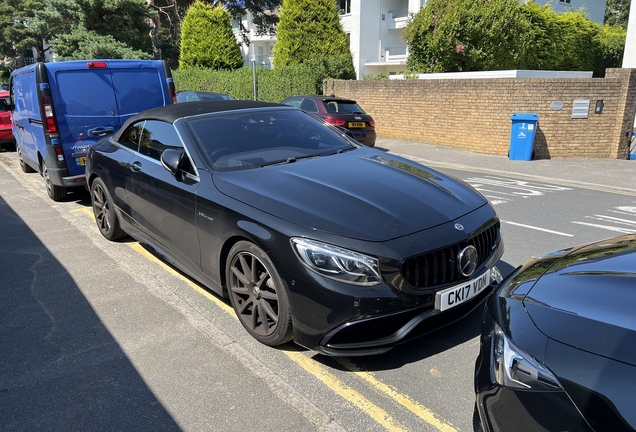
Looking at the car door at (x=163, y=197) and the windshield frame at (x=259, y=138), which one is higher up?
the windshield frame at (x=259, y=138)

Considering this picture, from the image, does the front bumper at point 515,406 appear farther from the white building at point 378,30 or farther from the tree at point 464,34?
the white building at point 378,30

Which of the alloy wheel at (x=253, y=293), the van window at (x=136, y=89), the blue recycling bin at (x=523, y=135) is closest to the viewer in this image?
the alloy wheel at (x=253, y=293)

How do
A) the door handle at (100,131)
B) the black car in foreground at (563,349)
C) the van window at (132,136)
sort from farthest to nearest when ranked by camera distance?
the door handle at (100,131) < the van window at (132,136) < the black car in foreground at (563,349)

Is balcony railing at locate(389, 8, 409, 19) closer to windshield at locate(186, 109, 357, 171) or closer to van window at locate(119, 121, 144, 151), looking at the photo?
van window at locate(119, 121, 144, 151)

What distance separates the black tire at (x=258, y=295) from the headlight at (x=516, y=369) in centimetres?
139

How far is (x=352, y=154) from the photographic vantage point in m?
4.47

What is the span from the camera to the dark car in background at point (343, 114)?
40.4 feet

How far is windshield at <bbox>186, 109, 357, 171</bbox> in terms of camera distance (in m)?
4.11

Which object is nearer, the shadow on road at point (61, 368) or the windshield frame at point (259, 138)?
the shadow on road at point (61, 368)

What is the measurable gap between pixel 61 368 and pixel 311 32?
1989cm

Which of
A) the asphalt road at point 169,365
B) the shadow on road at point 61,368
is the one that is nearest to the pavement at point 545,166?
the asphalt road at point 169,365

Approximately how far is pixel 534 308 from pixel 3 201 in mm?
8560

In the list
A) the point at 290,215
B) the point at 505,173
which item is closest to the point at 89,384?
the point at 290,215

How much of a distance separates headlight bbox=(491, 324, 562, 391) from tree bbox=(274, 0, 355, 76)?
20058mm
